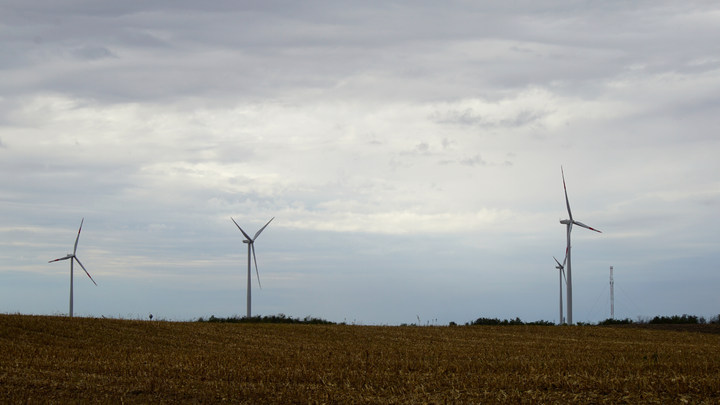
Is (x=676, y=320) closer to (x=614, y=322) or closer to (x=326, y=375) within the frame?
(x=614, y=322)

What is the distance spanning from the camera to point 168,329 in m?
34.8

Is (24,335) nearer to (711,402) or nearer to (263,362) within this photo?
(263,362)

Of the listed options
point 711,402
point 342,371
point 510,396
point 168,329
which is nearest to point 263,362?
point 342,371

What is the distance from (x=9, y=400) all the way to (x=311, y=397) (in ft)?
21.7

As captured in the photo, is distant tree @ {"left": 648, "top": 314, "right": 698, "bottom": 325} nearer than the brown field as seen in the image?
No

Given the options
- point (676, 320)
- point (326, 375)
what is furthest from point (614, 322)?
point (326, 375)

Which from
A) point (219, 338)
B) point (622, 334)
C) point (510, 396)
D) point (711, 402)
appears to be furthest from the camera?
point (622, 334)

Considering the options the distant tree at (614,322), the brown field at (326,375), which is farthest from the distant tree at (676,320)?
the brown field at (326,375)

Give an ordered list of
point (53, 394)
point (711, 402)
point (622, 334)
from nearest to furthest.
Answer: point (711, 402)
point (53, 394)
point (622, 334)

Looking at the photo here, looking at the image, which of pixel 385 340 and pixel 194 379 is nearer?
pixel 194 379

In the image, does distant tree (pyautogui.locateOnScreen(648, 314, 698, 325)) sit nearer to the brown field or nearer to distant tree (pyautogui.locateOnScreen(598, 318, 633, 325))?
distant tree (pyautogui.locateOnScreen(598, 318, 633, 325))

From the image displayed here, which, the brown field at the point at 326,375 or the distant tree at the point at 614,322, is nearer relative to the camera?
the brown field at the point at 326,375

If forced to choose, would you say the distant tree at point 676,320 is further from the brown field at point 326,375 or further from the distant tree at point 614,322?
the brown field at point 326,375

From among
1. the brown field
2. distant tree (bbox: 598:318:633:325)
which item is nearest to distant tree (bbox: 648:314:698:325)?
distant tree (bbox: 598:318:633:325)
